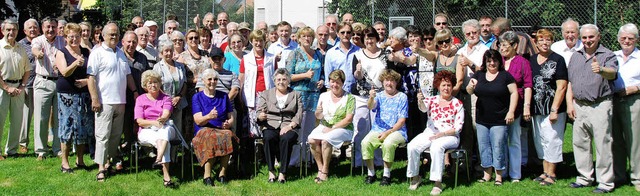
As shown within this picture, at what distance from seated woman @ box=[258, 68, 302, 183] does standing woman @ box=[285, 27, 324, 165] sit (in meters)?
0.19

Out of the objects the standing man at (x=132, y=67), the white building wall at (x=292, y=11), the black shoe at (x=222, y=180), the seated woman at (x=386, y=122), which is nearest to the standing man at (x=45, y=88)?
the standing man at (x=132, y=67)

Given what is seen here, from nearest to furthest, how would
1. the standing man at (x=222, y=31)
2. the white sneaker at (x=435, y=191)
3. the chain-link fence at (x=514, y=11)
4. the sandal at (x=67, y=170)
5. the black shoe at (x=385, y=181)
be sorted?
the white sneaker at (x=435, y=191) → the black shoe at (x=385, y=181) → the sandal at (x=67, y=170) → the standing man at (x=222, y=31) → the chain-link fence at (x=514, y=11)

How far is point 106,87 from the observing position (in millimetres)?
6781

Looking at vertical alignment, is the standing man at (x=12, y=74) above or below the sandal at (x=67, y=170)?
above

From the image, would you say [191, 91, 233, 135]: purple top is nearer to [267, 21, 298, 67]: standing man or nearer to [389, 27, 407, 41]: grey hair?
[267, 21, 298, 67]: standing man

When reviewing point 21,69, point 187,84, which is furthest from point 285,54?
point 21,69

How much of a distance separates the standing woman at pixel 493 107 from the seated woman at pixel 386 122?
73 centimetres

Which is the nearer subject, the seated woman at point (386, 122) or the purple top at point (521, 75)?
the purple top at point (521, 75)

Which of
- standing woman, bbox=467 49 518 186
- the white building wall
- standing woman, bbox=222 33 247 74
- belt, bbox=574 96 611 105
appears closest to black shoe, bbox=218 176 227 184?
standing woman, bbox=222 33 247 74

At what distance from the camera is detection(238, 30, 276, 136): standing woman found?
292 inches

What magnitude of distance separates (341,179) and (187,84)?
2005 mm

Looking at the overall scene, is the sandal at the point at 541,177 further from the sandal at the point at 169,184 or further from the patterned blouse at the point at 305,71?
the sandal at the point at 169,184

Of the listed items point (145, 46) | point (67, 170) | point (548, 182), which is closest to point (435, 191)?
point (548, 182)

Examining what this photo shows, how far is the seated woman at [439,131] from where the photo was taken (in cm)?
642
